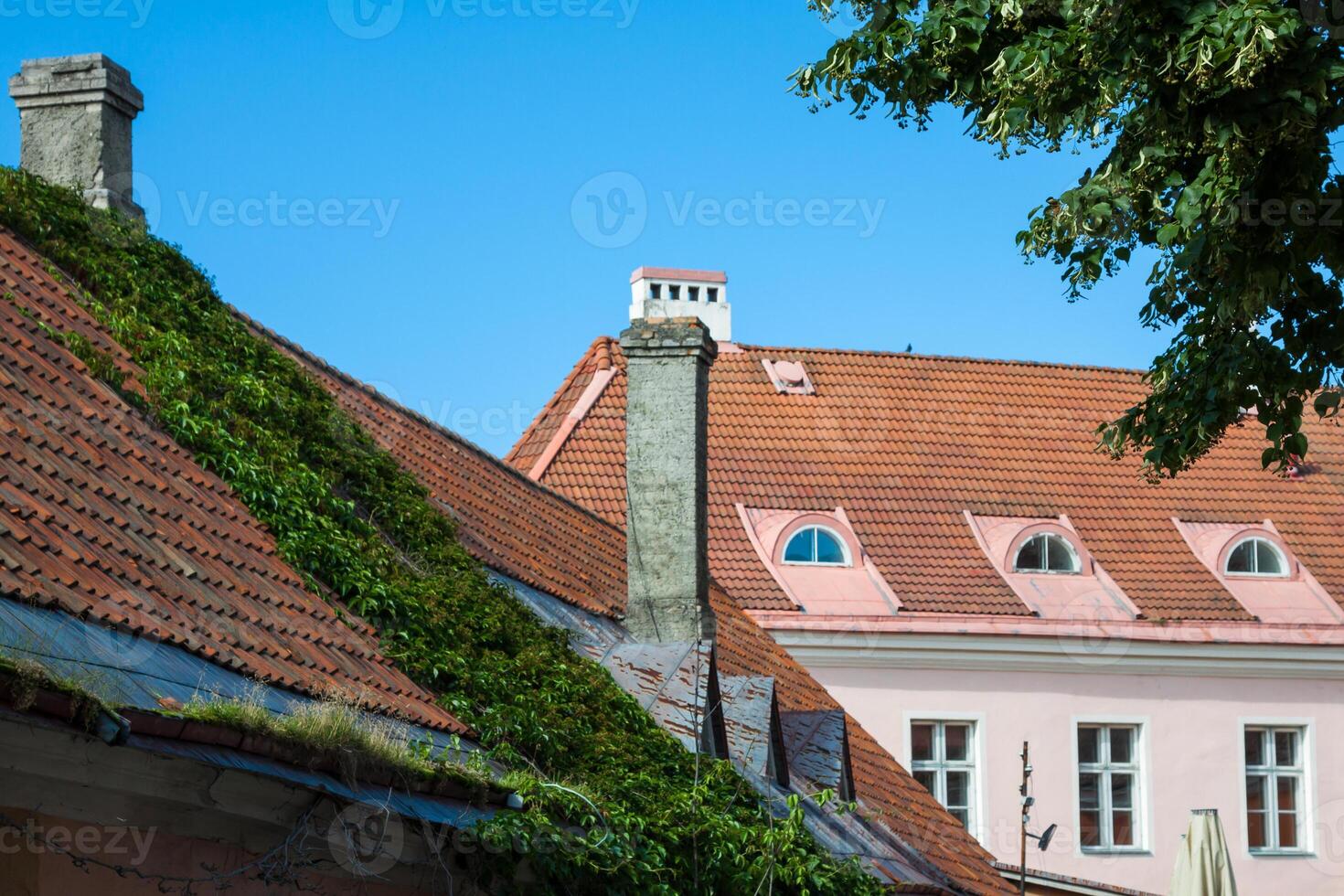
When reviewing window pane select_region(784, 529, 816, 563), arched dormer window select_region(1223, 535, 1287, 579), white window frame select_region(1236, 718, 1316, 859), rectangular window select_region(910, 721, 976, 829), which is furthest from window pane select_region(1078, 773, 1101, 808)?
window pane select_region(784, 529, 816, 563)

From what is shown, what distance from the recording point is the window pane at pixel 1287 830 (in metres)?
26.8

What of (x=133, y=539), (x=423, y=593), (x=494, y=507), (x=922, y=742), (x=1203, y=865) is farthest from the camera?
(x=922, y=742)

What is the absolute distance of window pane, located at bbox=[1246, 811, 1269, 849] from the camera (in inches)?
1045

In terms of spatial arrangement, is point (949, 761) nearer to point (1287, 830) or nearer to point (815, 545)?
point (815, 545)

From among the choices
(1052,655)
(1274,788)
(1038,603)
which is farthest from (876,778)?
(1274,788)

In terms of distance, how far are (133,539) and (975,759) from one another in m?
18.1

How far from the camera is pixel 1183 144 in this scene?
886cm

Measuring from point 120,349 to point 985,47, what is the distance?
201 inches

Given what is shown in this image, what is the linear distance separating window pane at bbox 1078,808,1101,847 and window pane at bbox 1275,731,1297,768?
2.99 m

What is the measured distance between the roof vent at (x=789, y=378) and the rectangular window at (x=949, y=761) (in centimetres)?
551

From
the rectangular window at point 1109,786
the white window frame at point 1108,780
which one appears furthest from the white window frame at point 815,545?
the rectangular window at point 1109,786

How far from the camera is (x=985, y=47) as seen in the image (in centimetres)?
979

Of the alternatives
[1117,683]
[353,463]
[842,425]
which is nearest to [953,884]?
[353,463]

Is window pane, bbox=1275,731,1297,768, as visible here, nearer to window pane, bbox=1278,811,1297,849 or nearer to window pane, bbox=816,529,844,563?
window pane, bbox=1278,811,1297,849
